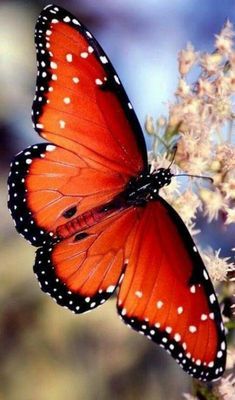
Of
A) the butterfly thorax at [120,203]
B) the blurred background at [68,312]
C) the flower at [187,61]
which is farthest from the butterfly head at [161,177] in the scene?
the blurred background at [68,312]

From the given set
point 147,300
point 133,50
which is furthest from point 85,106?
point 133,50

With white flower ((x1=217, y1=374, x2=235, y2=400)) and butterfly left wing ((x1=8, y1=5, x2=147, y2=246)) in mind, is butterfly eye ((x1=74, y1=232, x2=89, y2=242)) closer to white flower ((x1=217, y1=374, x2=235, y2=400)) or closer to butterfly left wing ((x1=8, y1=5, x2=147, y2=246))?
butterfly left wing ((x1=8, y1=5, x2=147, y2=246))

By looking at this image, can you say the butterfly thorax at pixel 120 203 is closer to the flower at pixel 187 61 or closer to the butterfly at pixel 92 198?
the butterfly at pixel 92 198

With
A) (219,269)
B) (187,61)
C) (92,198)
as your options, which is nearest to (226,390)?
(219,269)

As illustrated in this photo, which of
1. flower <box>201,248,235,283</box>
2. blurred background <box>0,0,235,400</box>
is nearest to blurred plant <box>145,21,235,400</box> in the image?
flower <box>201,248,235,283</box>

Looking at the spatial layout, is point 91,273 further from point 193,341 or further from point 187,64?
point 187,64
